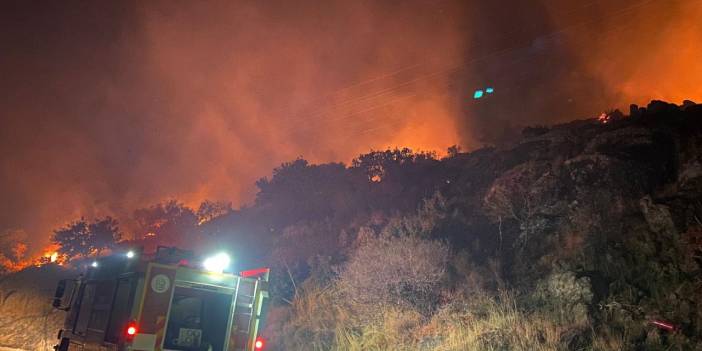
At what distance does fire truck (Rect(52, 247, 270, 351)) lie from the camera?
280 inches

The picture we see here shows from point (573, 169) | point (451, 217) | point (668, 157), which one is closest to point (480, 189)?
point (451, 217)

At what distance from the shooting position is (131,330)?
6.88 meters

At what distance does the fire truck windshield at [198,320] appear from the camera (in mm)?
8617

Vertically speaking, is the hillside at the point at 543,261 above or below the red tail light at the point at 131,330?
above

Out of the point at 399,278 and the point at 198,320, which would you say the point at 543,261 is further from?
the point at 198,320

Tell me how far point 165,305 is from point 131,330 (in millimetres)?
615

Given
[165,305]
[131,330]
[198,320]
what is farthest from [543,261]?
[131,330]

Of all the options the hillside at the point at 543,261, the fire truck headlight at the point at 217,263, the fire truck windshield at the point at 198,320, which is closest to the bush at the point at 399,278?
the hillside at the point at 543,261

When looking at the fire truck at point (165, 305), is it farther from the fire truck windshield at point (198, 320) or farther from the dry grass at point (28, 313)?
the dry grass at point (28, 313)

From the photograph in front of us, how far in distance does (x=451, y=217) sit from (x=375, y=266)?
6160 mm

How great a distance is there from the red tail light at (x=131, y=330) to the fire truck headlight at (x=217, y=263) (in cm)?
160

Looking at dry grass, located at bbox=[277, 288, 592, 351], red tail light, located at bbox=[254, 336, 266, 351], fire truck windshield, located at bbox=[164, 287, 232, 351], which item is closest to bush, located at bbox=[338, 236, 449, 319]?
dry grass, located at bbox=[277, 288, 592, 351]

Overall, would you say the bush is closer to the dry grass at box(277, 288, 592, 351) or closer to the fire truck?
the dry grass at box(277, 288, 592, 351)

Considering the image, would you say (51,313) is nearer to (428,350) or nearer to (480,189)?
(428,350)
